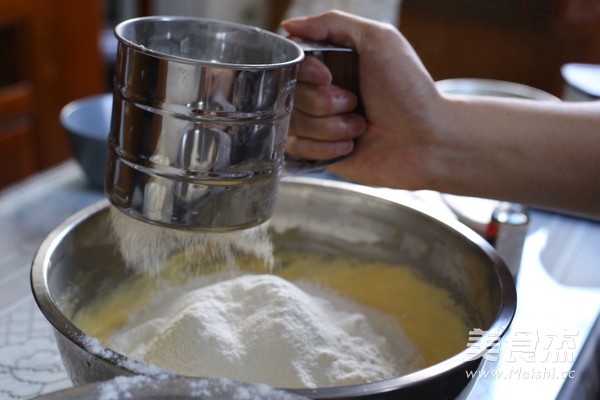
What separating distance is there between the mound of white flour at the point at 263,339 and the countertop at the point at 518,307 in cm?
8

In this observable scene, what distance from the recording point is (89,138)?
3.31 feet

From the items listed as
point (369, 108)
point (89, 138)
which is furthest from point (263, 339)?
point (89, 138)

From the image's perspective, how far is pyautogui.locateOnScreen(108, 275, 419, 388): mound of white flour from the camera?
60 cm

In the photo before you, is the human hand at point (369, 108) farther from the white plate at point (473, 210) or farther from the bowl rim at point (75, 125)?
the bowl rim at point (75, 125)

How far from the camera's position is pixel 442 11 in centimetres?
152

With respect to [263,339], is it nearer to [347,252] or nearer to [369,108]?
[347,252]

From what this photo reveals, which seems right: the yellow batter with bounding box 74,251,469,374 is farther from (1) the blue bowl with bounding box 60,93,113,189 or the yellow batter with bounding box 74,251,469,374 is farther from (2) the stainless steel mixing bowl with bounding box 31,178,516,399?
(1) the blue bowl with bounding box 60,93,113,189

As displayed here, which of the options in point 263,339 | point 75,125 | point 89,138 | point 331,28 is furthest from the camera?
point 75,125

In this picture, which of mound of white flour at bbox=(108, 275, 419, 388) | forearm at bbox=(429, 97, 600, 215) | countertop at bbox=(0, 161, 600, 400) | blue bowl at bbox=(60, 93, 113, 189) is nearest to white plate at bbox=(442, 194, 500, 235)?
countertop at bbox=(0, 161, 600, 400)

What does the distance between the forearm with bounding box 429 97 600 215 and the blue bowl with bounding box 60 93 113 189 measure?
Answer: 436 millimetres

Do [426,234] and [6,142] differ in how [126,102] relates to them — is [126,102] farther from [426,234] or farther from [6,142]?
[6,142]

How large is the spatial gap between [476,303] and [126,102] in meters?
0.39

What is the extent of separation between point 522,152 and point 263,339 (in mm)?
400

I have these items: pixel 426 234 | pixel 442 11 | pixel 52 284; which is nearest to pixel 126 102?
pixel 52 284
